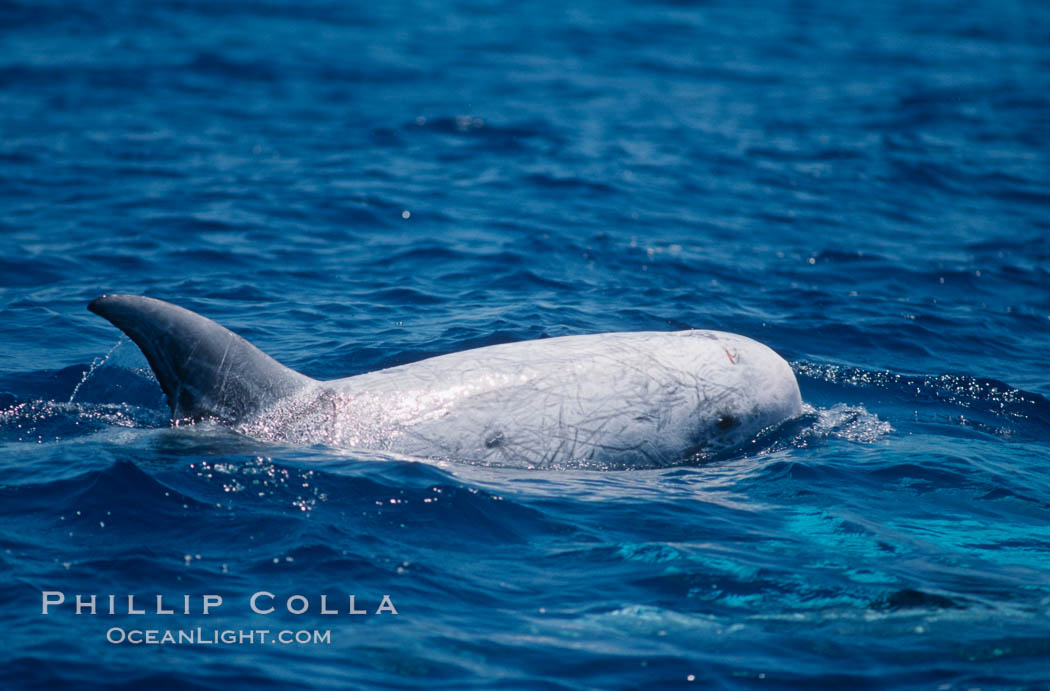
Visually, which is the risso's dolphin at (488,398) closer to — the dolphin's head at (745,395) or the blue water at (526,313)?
the dolphin's head at (745,395)

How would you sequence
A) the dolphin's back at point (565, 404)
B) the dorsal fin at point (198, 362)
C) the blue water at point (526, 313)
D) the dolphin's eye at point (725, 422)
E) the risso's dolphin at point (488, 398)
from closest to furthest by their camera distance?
the blue water at point (526, 313)
the dorsal fin at point (198, 362)
the risso's dolphin at point (488, 398)
the dolphin's back at point (565, 404)
the dolphin's eye at point (725, 422)

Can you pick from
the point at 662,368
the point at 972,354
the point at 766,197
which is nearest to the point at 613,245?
the point at 766,197

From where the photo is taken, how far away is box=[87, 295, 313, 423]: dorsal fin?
9.30 metres

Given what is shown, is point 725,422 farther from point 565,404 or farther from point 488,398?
point 488,398

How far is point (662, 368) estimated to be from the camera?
10625mm

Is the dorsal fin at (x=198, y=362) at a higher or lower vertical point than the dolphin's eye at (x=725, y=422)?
higher

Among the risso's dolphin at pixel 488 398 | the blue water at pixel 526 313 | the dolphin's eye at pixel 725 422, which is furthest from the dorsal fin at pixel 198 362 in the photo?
the dolphin's eye at pixel 725 422

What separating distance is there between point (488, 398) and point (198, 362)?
2.59 metres

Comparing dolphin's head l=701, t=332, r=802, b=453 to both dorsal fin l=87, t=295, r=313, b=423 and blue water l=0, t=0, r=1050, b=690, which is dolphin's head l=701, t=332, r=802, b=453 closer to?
blue water l=0, t=0, r=1050, b=690

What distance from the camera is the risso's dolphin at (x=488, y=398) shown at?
955 cm

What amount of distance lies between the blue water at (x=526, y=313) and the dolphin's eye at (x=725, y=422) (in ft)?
1.32

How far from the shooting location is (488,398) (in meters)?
10.1

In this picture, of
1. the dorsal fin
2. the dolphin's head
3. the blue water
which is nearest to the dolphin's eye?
the dolphin's head

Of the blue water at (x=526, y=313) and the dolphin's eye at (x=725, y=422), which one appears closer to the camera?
the blue water at (x=526, y=313)
